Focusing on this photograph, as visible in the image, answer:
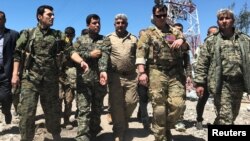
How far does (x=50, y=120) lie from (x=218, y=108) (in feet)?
9.20

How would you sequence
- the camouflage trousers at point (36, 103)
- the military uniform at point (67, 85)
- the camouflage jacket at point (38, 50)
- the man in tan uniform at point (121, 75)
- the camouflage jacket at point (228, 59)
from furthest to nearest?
the military uniform at point (67, 85)
the man in tan uniform at point (121, 75)
the camouflage jacket at point (38, 50)
the camouflage trousers at point (36, 103)
the camouflage jacket at point (228, 59)

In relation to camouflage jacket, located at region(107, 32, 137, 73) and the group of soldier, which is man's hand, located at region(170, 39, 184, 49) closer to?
the group of soldier

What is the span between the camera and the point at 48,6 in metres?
6.56

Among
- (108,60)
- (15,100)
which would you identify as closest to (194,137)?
(108,60)

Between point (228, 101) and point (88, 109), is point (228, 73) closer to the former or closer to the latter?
point (228, 101)

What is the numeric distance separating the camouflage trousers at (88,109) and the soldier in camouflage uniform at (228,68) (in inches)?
75.8

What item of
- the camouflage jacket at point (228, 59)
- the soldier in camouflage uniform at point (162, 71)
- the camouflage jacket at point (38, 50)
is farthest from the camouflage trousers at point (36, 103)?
the camouflage jacket at point (228, 59)

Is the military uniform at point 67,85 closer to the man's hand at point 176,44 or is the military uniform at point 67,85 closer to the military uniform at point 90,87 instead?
the military uniform at point 90,87

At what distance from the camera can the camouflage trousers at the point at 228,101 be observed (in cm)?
590

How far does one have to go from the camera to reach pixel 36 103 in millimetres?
6504

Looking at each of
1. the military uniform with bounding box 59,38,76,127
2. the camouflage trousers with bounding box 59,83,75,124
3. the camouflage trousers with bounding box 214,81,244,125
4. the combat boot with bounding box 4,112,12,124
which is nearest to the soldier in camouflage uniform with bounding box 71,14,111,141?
the military uniform with bounding box 59,38,76,127

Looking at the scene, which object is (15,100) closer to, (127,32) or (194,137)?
(127,32)

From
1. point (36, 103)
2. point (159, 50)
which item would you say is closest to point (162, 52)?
point (159, 50)

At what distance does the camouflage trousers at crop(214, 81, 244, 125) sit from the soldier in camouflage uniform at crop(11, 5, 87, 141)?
7.28 ft
